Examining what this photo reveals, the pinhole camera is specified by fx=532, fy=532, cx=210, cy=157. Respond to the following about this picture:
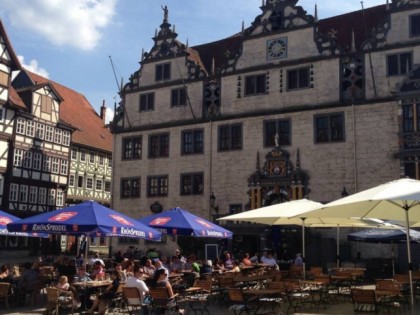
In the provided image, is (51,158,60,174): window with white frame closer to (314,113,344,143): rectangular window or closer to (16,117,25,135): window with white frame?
(16,117,25,135): window with white frame

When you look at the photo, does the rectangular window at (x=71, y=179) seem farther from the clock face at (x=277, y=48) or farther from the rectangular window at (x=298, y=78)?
the rectangular window at (x=298, y=78)

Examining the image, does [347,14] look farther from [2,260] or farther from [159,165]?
[2,260]

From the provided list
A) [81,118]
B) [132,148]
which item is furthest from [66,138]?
[132,148]

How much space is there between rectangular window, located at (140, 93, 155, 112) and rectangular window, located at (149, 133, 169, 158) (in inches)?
74.4

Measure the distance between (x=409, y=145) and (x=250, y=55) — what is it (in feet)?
33.4

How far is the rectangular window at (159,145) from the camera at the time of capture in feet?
107

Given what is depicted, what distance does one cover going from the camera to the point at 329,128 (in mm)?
27219

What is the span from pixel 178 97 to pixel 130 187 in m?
6.41

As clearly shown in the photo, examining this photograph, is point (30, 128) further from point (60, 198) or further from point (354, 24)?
point (354, 24)

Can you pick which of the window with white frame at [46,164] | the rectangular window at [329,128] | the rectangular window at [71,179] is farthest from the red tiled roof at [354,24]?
the rectangular window at [71,179]

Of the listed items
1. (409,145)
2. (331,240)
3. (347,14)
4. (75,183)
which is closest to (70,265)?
(331,240)

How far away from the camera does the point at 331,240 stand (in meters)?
26.1

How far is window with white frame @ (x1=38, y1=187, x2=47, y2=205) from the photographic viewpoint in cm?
3938

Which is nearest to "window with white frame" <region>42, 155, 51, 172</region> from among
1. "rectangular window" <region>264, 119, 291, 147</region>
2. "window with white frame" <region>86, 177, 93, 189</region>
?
"window with white frame" <region>86, 177, 93, 189</region>
